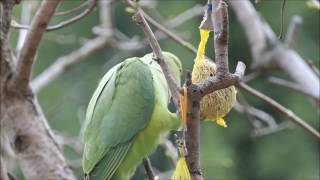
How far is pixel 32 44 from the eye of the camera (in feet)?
5.22

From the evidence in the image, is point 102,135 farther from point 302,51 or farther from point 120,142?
point 302,51

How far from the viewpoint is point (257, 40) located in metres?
2.46

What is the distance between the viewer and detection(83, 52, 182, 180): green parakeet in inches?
59.6

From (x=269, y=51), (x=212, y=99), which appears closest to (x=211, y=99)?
(x=212, y=99)

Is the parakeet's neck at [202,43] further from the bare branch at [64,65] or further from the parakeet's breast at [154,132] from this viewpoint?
the bare branch at [64,65]

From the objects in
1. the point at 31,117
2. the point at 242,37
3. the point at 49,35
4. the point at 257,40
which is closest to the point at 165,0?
the point at 242,37

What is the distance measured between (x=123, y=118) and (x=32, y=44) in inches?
10.1

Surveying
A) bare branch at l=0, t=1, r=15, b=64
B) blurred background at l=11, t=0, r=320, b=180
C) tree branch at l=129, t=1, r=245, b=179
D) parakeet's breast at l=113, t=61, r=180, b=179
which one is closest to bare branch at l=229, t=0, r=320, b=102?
parakeet's breast at l=113, t=61, r=180, b=179

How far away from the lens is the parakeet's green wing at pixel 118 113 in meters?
1.52

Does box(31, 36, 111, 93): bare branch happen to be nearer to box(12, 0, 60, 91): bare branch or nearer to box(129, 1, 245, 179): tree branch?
box(12, 0, 60, 91): bare branch

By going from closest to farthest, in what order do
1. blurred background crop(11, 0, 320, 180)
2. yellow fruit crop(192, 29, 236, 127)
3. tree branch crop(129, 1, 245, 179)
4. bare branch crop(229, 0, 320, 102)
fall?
tree branch crop(129, 1, 245, 179), yellow fruit crop(192, 29, 236, 127), bare branch crop(229, 0, 320, 102), blurred background crop(11, 0, 320, 180)

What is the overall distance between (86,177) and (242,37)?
6154 mm

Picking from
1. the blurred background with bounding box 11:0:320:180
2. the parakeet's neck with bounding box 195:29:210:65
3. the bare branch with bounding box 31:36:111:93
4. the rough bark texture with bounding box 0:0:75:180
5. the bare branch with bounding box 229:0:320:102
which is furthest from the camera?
the blurred background with bounding box 11:0:320:180

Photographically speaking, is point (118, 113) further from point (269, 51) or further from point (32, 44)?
point (269, 51)
